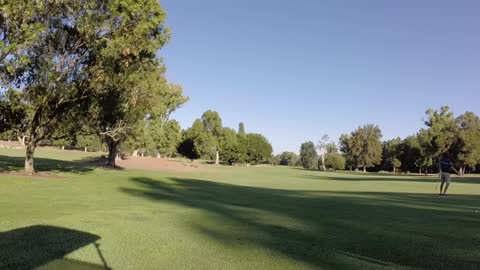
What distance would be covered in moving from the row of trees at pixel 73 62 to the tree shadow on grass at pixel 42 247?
15.4 meters

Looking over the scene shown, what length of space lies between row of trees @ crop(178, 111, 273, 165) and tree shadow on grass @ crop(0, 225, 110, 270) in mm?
88500

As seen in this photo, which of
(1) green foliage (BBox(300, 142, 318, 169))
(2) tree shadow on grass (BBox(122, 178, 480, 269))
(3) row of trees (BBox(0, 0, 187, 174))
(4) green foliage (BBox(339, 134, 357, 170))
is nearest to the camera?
(2) tree shadow on grass (BBox(122, 178, 480, 269))

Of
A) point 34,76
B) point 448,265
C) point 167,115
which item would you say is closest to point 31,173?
point 34,76

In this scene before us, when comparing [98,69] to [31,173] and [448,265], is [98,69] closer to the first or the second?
[31,173]

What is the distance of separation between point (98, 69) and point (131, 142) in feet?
86.7

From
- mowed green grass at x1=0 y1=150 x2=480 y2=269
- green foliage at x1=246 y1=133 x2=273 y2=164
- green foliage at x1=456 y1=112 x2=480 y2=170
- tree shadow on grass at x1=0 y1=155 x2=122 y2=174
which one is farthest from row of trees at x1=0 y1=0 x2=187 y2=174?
green foliage at x1=246 y1=133 x2=273 y2=164

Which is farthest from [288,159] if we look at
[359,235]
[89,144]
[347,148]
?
[359,235]

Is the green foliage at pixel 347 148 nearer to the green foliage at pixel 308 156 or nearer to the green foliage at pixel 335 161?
the green foliage at pixel 335 161

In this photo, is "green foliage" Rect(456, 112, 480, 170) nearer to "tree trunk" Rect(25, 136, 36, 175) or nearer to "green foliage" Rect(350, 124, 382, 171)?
"green foliage" Rect(350, 124, 382, 171)

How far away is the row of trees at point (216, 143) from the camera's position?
99562mm

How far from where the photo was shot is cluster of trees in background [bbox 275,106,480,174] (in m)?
84.7

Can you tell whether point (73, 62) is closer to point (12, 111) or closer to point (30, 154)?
point (12, 111)

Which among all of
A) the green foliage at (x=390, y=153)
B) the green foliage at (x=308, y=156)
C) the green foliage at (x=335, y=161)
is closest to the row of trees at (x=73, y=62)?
the green foliage at (x=390, y=153)

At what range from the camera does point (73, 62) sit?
2762 cm
